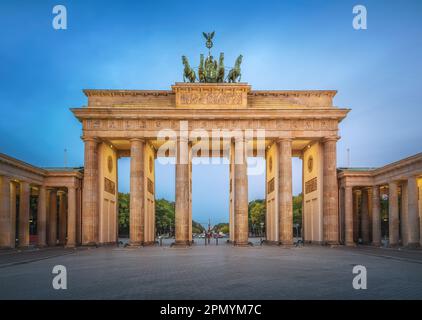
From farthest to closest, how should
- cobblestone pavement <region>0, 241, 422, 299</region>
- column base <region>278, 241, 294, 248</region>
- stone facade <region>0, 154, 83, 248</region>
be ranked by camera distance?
column base <region>278, 241, 294, 248</region>
stone facade <region>0, 154, 83, 248</region>
cobblestone pavement <region>0, 241, 422, 299</region>

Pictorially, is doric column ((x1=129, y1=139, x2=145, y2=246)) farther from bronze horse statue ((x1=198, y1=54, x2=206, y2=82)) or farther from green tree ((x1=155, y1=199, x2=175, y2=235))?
green tree ((x1=155, y1=199, x2=175, y2=235))

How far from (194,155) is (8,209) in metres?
27.4

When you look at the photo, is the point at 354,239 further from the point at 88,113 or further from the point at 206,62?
the point at 88,113

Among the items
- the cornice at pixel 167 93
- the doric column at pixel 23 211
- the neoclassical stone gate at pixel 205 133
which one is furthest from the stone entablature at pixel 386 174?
the doric column at pixel 23 211

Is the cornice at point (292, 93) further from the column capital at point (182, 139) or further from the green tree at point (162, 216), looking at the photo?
the green tree at point (162, 216)

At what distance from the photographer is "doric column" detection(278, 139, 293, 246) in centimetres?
5138

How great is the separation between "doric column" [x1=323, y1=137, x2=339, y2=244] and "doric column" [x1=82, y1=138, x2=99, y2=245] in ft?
83.5

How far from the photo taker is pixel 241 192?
51.6 meters

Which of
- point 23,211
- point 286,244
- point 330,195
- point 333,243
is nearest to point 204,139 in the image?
point 286,244

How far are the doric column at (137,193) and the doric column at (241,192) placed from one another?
413 inches

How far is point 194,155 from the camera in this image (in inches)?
2530

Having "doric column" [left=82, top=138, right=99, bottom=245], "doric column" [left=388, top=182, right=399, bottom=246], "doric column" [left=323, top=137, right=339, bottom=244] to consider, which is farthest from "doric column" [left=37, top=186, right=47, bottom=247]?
"doric column" [left=388, top=182, right=399, bottom=246]

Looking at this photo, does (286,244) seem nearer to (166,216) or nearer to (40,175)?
(40,175)
